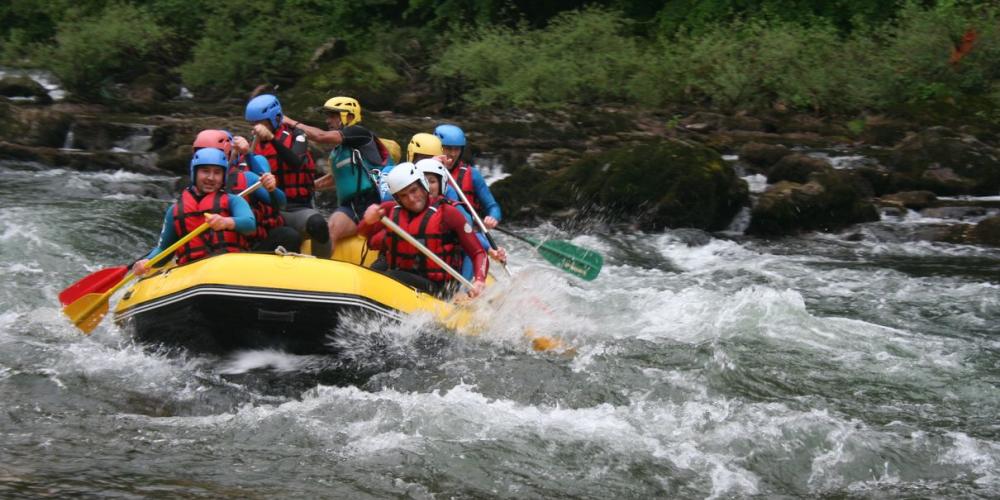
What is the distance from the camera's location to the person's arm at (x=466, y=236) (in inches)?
274

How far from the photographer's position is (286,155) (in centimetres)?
794

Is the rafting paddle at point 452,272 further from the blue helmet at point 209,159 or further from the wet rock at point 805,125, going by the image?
the wet rock at point 805,125

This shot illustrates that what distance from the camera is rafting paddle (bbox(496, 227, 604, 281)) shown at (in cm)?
818

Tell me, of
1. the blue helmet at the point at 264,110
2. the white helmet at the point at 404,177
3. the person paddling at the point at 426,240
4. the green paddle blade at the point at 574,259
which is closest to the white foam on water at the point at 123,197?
the blue helmet at the point at 264,110

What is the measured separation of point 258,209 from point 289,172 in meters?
0.83

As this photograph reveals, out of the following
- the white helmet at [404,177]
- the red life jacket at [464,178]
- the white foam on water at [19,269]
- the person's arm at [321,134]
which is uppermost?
the white helmet at [404,177]

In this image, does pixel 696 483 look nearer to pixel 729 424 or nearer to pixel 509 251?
pixel 729 424

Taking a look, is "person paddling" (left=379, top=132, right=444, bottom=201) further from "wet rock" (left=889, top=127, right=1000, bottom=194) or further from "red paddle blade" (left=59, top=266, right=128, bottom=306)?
"wet rock" (left=889, top=127, right=1000, bottom=194)

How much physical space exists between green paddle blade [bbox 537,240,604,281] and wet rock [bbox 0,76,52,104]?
41.5ft

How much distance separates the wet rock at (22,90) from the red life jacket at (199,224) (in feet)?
41.6

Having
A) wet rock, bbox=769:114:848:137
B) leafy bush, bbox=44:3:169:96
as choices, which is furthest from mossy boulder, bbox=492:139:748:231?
leafy bush, bbox=44:3:169:96

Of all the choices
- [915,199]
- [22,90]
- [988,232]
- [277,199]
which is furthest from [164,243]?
[22,90]

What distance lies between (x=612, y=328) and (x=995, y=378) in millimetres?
2464

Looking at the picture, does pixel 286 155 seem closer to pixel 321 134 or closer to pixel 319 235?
pixel 321 134
